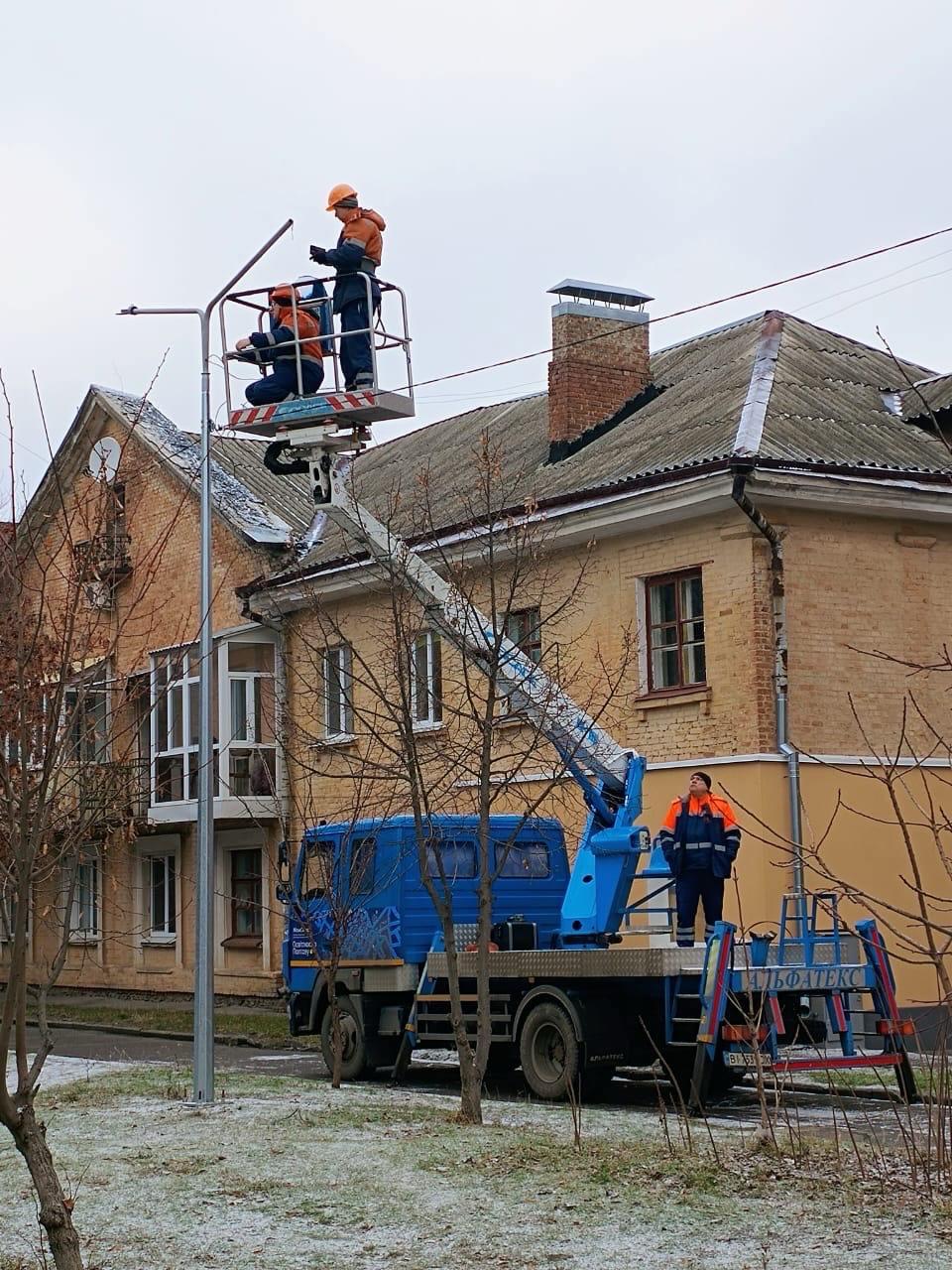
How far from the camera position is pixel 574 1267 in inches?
295

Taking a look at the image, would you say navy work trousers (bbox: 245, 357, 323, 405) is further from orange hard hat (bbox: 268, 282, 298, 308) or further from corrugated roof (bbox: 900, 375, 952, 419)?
corrugated roof (bbox: 900, 375, 952, 419)

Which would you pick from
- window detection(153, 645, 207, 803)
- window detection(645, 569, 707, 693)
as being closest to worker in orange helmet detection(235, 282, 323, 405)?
window detection(645, 569, 707, 693)

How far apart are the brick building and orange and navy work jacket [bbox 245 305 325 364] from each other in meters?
1.38

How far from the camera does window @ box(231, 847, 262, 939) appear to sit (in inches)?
1106

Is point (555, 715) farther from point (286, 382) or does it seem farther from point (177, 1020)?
point (177, 1020)

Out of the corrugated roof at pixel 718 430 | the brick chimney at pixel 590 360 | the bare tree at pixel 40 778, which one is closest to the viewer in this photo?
the bare tree at pixel 40 778

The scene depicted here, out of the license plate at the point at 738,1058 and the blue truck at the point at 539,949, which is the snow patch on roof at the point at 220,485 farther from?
the license plate at the point at 738,1058

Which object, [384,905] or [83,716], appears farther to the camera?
[384,905]

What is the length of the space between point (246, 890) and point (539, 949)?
1341 centimetres

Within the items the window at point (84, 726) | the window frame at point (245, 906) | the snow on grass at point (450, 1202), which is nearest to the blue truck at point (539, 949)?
the snow on grass at point (450, 1202)

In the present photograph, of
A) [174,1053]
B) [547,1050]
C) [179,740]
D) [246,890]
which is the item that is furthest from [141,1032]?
[547,1050]

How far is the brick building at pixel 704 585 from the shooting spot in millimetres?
19625

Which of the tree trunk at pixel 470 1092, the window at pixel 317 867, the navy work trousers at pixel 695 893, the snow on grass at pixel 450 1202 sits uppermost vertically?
the window at pixel 317 867

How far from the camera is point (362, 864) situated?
53.4 feet
